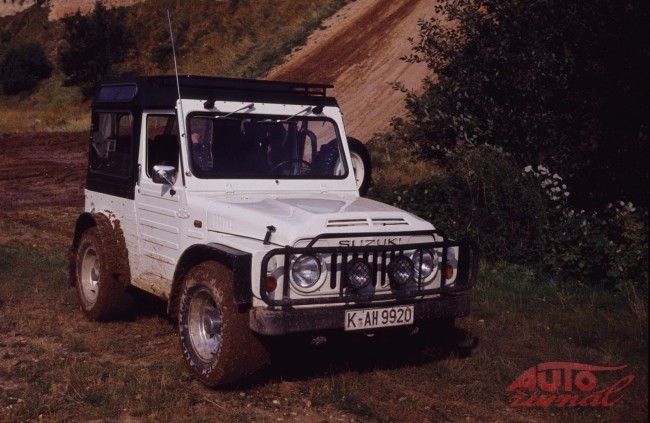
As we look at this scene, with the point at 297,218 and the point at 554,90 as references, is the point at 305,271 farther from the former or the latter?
the point at 554,90

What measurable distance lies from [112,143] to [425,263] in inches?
132

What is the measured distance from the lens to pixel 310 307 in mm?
5023

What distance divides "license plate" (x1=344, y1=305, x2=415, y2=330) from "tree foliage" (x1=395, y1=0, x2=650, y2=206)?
3.83m

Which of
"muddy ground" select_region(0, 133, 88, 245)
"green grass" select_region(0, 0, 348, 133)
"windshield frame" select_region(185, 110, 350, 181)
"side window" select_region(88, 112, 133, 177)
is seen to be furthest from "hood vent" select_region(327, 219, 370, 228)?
"green grass" select_region(0, 0, 348, 133)

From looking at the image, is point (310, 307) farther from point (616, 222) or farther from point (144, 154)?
point (616, 222)

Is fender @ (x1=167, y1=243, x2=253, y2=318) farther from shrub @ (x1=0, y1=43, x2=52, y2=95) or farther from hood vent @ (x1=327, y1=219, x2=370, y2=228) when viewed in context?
shrub @ (x1=0, y1=43, x2=52, y2=95)

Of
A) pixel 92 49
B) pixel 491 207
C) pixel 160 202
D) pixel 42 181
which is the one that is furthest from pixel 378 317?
pixel 92 49

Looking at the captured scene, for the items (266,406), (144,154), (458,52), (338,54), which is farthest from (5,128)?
(266,406)

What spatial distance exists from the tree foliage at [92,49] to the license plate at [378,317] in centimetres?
3701

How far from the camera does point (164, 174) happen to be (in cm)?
589

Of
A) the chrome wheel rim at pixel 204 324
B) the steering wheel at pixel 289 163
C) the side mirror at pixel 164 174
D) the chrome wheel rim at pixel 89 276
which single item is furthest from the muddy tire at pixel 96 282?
the steering wheel at pixel 289 163

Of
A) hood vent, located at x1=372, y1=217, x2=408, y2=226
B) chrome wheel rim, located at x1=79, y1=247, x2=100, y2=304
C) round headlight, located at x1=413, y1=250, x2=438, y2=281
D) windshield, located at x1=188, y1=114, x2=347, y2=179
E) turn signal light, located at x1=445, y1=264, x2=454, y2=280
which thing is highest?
windshield, located at x1=188, y1=114, x2=347, y2=179

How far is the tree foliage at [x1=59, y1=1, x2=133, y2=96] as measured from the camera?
131ft

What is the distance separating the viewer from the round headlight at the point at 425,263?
5410 millimetres
